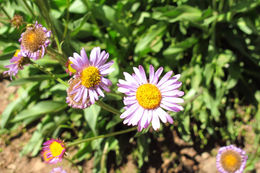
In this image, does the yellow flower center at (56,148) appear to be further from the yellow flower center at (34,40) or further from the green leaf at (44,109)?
the green leaf at (44,109)

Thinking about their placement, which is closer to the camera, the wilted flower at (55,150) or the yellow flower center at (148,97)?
the yellow flower center at (148,97)

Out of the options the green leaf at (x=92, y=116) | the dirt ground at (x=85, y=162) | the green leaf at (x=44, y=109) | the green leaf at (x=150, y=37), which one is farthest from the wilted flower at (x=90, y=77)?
the dirt ground at (x=85, y=162)

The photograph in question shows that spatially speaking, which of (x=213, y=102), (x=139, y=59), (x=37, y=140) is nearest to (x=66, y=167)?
(x=37, y=140)

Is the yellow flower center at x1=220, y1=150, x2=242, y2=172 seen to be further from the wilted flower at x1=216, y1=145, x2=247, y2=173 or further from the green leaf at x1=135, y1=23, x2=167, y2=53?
the green leaf at x1=135, y1=23, x2=167, y2=53

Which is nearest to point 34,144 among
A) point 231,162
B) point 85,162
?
point 85,162

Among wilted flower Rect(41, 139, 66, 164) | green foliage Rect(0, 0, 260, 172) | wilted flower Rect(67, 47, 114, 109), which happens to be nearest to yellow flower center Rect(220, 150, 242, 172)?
green foliage Rect(0, 0, 260, 172)

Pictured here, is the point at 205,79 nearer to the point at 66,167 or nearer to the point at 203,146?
the point at 203,146
